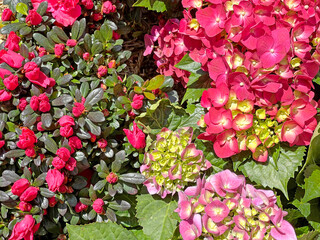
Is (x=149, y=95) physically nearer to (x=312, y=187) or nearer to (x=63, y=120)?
(x=63, y=120)

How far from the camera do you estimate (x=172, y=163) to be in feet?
4.07

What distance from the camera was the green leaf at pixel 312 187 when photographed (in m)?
1.13

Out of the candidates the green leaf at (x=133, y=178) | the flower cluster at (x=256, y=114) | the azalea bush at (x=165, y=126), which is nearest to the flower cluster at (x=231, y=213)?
the azalea bush at (x=165, y=126)

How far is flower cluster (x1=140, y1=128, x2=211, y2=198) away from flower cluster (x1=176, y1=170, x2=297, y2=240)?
135 mm

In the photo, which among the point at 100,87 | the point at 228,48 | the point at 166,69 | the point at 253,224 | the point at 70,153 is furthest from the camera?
the point at 166,69

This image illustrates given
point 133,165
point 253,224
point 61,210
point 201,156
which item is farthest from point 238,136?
point 61,210

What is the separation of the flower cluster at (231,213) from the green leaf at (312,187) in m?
0.13

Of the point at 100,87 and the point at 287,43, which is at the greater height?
the point at 287,43

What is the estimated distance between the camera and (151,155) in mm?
1260

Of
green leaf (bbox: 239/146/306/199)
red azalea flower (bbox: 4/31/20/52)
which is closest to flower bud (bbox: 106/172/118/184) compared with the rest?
green leaf (bbox: 239/146/306/199)

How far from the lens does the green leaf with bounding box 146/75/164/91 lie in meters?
1.35

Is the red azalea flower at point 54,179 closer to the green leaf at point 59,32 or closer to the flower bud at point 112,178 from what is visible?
the flower bud at point 112,178

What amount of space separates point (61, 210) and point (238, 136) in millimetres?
689

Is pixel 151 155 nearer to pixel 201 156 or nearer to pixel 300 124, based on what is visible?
pixel 201 156
